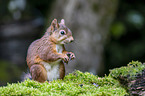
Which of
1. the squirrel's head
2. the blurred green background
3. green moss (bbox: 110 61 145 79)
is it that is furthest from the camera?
the blurred green background

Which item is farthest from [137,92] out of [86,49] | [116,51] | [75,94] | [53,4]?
[53,4]

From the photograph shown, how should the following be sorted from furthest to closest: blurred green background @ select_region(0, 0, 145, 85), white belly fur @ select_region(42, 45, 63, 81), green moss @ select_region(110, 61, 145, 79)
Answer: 1. blurred green background @ select_region(0, 0, 145, 85)
2. white belly fur @ select_region(42, 45, 63, 81)
3. green moss @ select_region(110, 61, 145, 79)

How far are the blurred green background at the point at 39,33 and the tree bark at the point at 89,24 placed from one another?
0.57 metres

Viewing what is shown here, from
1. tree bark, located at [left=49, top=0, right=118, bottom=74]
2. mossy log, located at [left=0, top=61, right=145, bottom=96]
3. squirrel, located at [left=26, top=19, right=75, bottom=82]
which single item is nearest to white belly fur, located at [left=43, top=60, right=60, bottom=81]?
squirrel, located at [left=26, top=19, right=75, bottom=82]

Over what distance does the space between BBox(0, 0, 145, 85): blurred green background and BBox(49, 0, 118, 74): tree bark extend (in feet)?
1.86

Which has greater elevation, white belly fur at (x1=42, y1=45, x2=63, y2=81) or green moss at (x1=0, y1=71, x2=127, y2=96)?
white belly fur at (x1=42, y1=45, x2=63, y2=81)

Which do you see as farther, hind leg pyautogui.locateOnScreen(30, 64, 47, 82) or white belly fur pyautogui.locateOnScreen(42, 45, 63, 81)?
white belly fur pyautogui.locateOnScreen(42, 45, 63, 81)

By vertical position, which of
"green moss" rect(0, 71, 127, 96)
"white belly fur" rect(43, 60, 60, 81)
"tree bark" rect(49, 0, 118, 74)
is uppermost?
"tree bark" rect(49, 0, 118, 74)

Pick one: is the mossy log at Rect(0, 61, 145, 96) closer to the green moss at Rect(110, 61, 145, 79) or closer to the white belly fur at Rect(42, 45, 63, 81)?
the green moss at Rect(110, 61, 145, 79)

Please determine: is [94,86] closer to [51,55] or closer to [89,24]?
[51,55]

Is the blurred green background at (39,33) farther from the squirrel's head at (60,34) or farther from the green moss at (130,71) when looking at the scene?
the squirrel's head at (60,34)

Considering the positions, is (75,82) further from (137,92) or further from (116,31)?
(116,31)

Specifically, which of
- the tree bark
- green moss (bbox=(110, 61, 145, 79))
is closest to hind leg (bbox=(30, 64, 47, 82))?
green moss (bbox=(110, 61, 145, 79))

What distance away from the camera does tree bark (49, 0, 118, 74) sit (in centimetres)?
941
